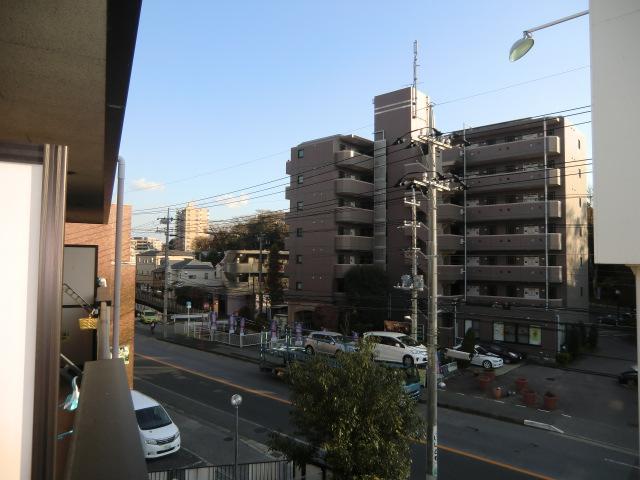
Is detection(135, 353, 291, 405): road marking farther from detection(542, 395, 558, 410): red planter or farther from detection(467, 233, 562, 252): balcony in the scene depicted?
detection(467, 233, 562, 252): balcony

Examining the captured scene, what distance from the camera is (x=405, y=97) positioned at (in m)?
34.1

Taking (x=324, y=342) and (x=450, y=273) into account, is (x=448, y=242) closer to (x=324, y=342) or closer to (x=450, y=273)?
(x=450, y=273)

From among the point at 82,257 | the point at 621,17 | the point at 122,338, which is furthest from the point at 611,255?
Result: the point at 122,338

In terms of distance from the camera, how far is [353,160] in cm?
3534

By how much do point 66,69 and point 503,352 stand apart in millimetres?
29605

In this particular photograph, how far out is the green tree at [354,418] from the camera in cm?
844

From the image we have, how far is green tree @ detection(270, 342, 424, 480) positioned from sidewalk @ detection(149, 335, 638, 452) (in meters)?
10.3

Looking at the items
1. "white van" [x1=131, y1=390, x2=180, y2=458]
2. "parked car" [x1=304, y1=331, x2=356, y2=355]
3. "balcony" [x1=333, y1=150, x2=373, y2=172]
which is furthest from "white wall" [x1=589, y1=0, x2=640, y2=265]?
"balcony" [x1=333, y1=150, x2=373, y2=172]

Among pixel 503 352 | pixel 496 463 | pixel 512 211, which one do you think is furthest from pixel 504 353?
pixel 496 463

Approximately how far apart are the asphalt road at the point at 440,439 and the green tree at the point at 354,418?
4.46 m

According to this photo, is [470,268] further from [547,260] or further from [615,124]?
[615,124]

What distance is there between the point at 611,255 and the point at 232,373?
23.4m

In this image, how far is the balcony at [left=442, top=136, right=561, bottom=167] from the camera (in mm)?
28938

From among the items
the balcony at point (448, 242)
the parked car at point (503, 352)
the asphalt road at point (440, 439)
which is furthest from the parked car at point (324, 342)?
the balcony at point (448, 242)
